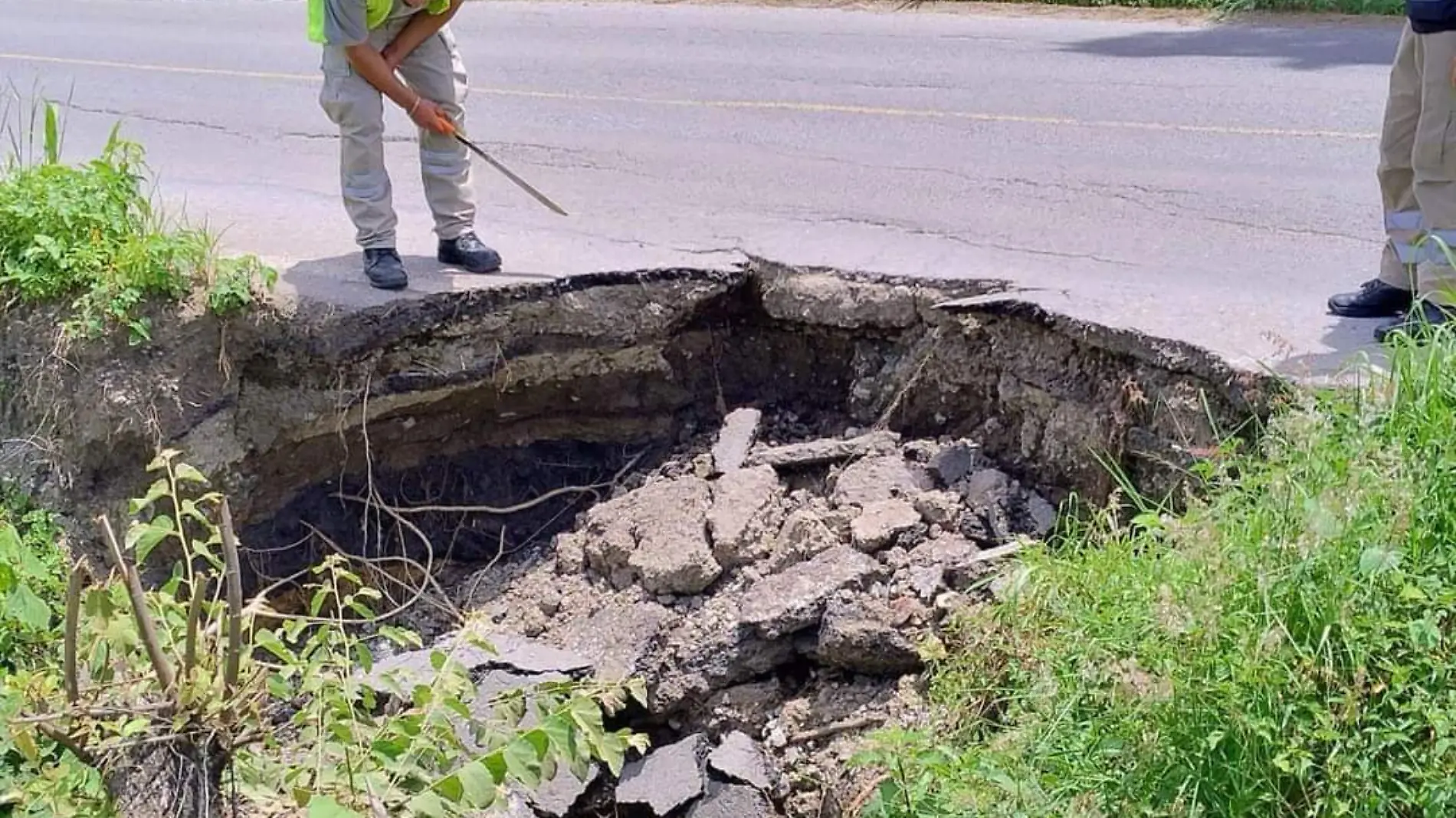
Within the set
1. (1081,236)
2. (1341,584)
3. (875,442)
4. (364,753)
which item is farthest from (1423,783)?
(1081,236)

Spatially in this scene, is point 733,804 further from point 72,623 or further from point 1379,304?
point 1379,304

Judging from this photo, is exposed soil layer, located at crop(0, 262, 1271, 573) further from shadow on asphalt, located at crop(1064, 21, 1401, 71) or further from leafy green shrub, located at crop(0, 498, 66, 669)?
shadow on asphalt, located at crop(1064, 21, 1401, 71)

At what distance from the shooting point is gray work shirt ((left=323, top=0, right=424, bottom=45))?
15.0ft

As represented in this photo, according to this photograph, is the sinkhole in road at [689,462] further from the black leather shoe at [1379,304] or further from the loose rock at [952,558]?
the black leather shoe at [1379,304]

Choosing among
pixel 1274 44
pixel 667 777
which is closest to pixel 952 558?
pixel 667 777

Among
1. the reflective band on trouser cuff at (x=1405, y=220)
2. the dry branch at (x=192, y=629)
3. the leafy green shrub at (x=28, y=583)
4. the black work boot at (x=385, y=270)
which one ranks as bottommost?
the leafy green shrub at (x=28, y=583)

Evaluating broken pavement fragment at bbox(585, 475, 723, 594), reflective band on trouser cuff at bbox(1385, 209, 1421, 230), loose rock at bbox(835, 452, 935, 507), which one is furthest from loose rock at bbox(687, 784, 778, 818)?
reflective band on trouser cuff at bbox(1385, 209, 1421, 230)

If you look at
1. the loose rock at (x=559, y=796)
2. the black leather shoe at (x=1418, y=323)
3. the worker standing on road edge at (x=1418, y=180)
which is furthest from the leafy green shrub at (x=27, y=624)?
the worker standing on road edge at (x=1418, y=180)

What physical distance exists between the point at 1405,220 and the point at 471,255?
325 centimetres

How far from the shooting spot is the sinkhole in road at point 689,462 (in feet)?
13.7

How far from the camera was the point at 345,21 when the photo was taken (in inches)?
181

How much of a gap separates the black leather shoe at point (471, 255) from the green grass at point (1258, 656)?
2.53 meters

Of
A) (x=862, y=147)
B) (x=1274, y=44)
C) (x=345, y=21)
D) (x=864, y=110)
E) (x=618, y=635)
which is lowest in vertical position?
(x=618, y=635)

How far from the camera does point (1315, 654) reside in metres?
2.86
